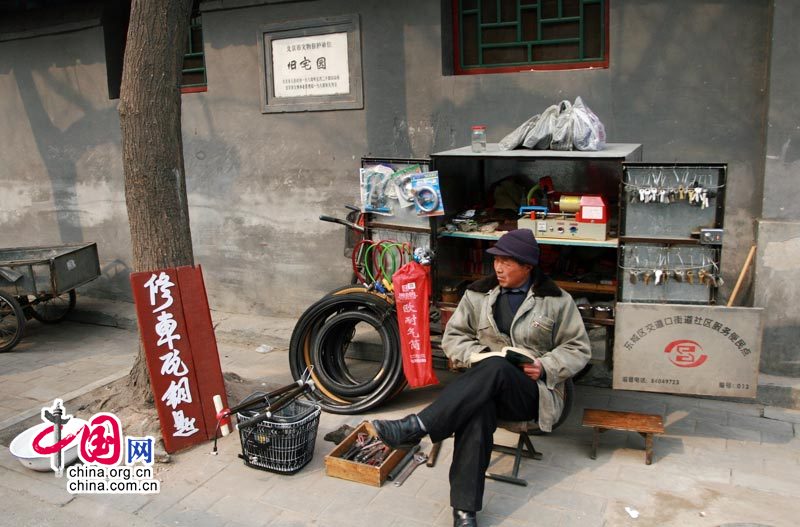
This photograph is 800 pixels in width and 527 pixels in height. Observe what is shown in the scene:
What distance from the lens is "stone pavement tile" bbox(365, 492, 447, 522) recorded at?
4551 mm

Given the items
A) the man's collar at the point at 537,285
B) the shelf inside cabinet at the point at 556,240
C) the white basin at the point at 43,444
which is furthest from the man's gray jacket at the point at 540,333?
the white basin at the point at 43,444

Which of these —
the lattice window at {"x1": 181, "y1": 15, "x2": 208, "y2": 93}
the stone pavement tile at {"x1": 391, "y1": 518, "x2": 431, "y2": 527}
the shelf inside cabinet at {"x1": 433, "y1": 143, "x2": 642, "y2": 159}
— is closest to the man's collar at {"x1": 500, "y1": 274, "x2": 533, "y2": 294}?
the shelf inside cabinet at {"x1": 433, "y1": 143, "x2": 642, "y2": 159}

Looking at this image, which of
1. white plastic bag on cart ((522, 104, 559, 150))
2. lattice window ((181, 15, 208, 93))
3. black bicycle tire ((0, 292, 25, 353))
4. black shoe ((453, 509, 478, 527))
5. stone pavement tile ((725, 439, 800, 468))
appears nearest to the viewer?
black shoe ((453, 509, 478, 527))

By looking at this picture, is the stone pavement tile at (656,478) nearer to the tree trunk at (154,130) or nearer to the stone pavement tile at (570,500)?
the stone pavement tile at (570,500)

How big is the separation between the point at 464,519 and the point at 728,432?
2.45 meters

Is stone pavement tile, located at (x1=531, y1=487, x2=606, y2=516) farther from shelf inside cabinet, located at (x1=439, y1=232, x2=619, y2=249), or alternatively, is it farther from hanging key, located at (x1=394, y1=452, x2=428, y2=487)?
shelf inside cabinet, located at (x1=439, y1=232, x2=619, y2=249)

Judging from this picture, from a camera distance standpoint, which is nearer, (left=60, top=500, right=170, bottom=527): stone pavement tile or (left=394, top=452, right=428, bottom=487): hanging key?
(left=60, top=500, right=170, bottom=527): stone pavement tile

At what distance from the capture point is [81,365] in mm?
7680

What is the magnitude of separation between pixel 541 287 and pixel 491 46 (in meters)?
3.09

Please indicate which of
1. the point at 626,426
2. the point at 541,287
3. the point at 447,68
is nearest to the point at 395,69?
the point at 447,68

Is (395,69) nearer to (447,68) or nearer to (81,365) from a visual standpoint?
(447,68)

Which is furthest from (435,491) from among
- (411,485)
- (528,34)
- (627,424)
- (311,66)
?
(311,66)

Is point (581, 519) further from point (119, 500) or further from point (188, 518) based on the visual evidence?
point (119, 500)

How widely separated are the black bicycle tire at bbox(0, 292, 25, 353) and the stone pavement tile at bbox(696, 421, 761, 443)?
22.6 feet
